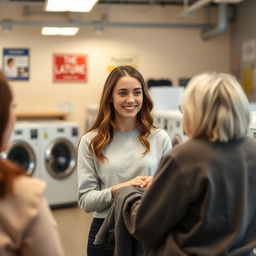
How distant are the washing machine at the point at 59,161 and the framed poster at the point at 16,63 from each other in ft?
4.37

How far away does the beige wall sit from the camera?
7.05 metres

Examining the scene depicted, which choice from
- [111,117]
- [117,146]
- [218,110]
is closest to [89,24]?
[111,117]

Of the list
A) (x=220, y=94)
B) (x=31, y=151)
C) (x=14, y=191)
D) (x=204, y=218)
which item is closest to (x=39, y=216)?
(x=14, y=191)

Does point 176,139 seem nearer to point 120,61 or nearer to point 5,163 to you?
point 120,61

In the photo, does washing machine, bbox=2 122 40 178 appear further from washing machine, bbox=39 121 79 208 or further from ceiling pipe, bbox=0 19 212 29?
ceiling pipe, bbox=0 19 212 29

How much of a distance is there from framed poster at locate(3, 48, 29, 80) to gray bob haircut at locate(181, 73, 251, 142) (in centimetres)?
599

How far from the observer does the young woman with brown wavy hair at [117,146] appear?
206cm

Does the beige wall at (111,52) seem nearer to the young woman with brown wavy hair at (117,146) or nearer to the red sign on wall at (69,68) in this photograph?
the red sign on wall at (69,68)

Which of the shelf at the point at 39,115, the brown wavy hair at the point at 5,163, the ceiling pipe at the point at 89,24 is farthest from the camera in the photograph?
the shelf at the point at 39,115

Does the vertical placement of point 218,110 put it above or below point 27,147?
above

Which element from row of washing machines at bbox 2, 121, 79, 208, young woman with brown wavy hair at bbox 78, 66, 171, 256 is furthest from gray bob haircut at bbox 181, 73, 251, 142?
row of washing machines at bbox 2, 121, 79, 208

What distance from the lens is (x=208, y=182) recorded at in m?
1.33

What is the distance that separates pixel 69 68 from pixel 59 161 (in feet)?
6.01

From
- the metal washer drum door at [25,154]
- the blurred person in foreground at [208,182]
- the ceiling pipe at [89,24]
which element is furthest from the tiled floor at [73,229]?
the blurred person in foreground at [208,182]
